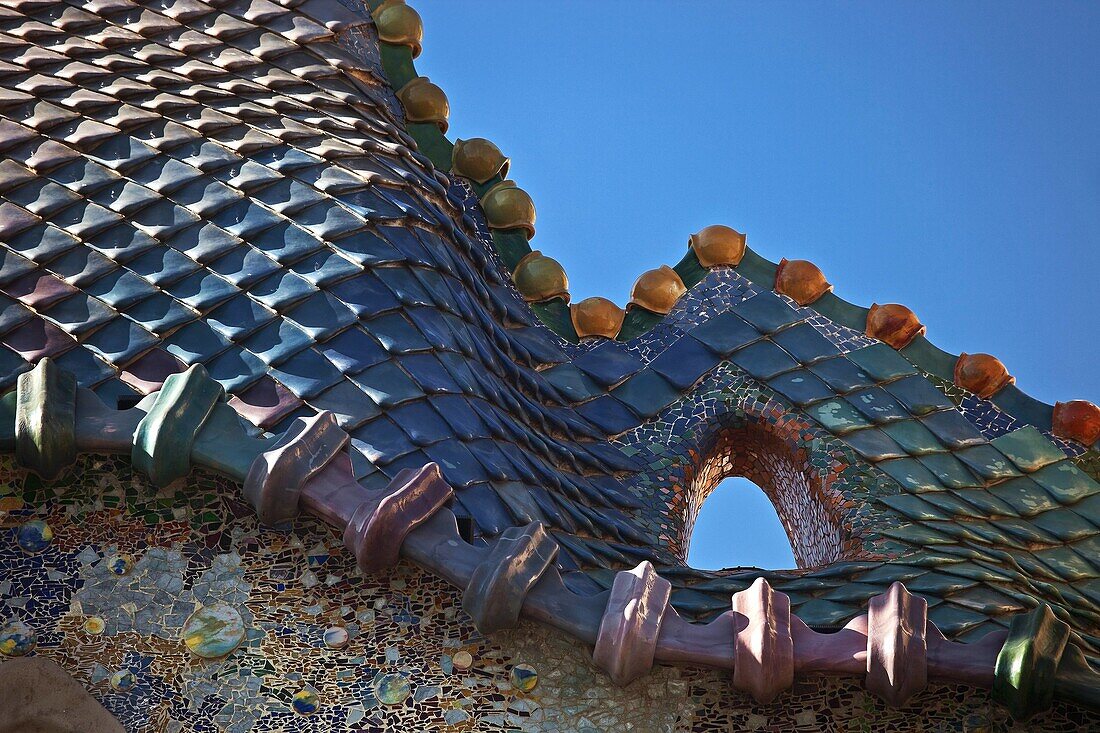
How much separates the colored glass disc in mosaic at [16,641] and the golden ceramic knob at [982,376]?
3.69m

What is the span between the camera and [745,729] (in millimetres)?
4297

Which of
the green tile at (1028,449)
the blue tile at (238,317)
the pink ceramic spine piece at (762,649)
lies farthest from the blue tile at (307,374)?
the green tile at (1028,449)

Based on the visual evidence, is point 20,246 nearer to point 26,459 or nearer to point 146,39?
point 26,459

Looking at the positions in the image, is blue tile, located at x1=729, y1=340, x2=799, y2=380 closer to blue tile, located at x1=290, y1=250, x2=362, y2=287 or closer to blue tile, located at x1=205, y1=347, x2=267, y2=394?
blue tile, located at x1=290, y1=250, x2=362, y2=287

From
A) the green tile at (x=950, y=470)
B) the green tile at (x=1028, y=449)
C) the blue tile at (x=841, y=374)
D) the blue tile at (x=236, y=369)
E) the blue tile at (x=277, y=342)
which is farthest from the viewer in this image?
the blue tile at (x=841, y=374)

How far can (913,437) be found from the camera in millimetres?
6129

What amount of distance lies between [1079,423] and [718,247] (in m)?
1.56

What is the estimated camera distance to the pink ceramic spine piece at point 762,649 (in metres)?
4.20

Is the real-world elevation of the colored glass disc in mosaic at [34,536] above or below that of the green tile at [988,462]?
below

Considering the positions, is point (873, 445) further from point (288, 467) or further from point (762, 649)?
point (288, 467)

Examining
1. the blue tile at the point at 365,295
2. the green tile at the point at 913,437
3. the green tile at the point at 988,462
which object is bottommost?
the green tile at the point at 988,462

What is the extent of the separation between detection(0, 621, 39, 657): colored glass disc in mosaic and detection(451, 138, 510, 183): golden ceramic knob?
117 inches

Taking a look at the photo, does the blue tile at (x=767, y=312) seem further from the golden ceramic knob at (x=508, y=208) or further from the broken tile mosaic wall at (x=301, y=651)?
the broken tile mosaic wall at (x=301, y=651)

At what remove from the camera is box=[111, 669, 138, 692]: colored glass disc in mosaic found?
4.24 metres
